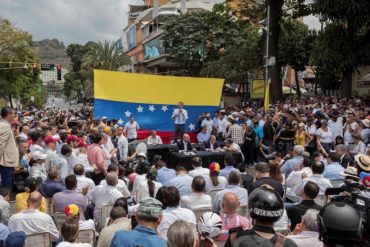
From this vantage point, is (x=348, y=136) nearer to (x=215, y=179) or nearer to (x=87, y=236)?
(x=215, y=179)

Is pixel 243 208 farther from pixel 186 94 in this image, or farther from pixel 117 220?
pixel 186 94

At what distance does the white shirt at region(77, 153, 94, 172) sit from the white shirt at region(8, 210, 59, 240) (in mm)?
3911

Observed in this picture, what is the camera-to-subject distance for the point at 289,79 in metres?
66.4

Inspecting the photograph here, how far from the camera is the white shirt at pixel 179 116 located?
1617cm

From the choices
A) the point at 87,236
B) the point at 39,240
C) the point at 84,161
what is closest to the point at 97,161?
the point at 84,161

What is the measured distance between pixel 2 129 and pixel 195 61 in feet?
131

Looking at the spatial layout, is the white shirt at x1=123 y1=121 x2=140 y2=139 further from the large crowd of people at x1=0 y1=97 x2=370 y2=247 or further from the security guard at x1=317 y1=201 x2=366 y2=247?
A: the security guard at x1=317 y1=201 x2=366 y2=247

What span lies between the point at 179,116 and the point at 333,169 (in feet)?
27.4

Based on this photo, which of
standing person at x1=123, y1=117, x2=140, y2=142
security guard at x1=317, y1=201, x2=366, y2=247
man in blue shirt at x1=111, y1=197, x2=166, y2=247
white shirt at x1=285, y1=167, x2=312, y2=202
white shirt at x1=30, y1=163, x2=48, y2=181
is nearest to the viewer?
security guard at x1=317, y1=201, x2=366, y2=247

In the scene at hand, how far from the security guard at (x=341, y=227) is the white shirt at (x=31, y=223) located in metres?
4.19

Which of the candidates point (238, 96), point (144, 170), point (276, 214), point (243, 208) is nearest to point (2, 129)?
point (144, 170)

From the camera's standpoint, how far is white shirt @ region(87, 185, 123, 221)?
23.3 feet

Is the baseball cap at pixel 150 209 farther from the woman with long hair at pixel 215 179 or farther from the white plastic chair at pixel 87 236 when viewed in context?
the woman with long hair at pixel 215 179

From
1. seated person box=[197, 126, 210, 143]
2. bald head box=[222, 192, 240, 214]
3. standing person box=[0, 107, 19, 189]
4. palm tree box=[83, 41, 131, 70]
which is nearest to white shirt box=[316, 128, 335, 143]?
seated person box=[197, 126, 210, 143]
